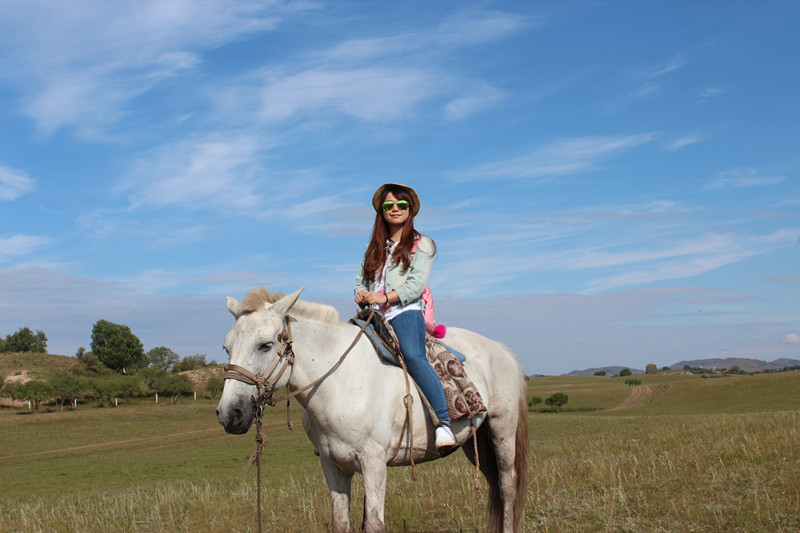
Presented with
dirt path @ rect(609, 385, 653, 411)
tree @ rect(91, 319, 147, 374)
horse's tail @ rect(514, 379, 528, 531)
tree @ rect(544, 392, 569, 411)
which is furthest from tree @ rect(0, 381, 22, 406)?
horse's tail @ rect(514, 379, 528, 531)

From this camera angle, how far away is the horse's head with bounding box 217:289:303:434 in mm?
4105

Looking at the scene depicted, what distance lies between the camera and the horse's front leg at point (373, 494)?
176 inches

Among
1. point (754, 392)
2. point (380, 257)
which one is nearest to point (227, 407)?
point (380, 257)

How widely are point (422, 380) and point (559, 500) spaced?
4.16 metres

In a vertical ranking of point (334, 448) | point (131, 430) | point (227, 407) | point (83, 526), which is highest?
point (227, 407)

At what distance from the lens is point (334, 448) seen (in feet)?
15.3

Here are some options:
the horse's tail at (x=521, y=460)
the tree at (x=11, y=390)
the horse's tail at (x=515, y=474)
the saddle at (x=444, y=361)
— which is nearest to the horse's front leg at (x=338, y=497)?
the saddle at (x=444, y=361)

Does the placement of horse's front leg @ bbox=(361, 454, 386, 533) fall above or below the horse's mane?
below

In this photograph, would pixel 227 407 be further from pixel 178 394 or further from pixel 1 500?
pixel 178 394

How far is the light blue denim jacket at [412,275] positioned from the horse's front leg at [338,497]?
152cm

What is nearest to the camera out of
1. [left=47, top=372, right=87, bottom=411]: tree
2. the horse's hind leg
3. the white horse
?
the white horse

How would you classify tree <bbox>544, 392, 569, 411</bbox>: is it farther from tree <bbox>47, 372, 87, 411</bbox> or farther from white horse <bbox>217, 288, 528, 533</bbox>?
white horse <bbox>217, 288, 528, 533</bbox>

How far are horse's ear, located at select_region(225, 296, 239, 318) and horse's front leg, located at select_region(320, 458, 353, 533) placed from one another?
1.43 m

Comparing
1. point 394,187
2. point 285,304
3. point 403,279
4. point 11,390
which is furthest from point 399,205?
point 11,390
